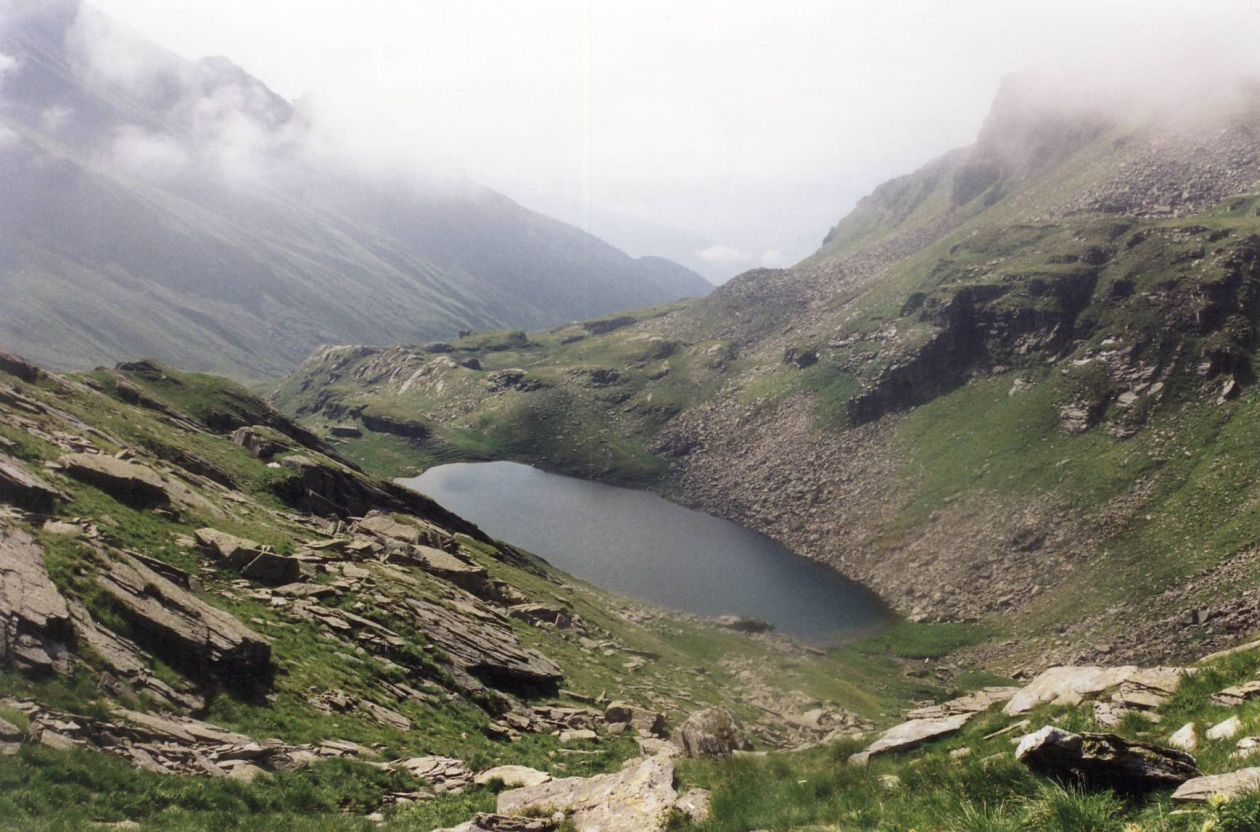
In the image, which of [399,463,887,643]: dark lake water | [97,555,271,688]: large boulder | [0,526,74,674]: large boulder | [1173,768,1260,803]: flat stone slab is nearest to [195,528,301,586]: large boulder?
[97,555,271,688]: large boulder

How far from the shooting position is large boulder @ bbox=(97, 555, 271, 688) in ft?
66.6

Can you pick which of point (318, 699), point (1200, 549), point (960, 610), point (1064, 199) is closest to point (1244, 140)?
point (1064, 199)

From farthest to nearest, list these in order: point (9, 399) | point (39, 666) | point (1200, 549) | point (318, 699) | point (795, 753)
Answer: point (1200, 549) → point (9, 399) → point (318, 699) → point (795, 753) → point (39, 666)

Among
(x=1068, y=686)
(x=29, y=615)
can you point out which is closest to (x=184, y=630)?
(x=29, y=615)

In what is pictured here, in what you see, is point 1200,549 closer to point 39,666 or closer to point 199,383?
point 39,666

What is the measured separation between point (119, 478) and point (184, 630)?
14297 millimetres

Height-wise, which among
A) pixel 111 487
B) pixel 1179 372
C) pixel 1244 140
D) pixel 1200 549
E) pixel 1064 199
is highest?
pixel 1244 140

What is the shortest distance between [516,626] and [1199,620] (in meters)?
67.7

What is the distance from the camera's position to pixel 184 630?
21.0 metres

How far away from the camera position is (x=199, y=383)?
88188 mm

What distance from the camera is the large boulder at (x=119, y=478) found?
97.1ft

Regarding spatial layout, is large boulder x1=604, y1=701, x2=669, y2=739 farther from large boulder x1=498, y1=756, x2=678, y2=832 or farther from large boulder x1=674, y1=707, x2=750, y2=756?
large boulder x1=498, y1=756, x2=678, y2=832

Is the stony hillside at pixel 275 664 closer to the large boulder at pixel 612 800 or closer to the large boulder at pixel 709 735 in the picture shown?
the large boulder at pixel 709 735

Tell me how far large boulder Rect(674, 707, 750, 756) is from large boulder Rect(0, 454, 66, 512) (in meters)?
25.5
